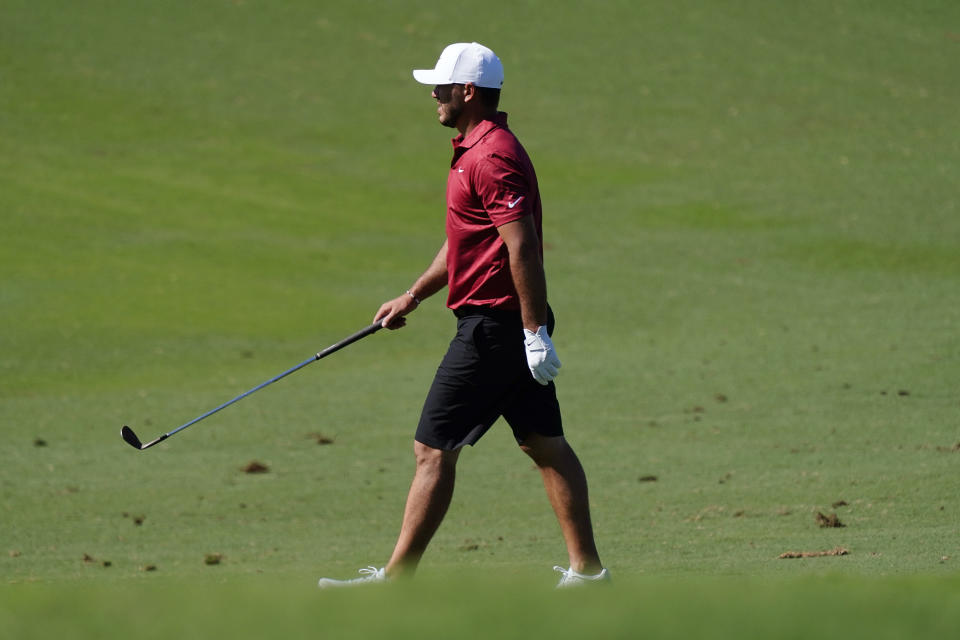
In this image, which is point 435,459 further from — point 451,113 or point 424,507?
point 451,113

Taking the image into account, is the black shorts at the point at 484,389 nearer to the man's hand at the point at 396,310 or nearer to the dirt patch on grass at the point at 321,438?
the man's hand at the point at 396,310

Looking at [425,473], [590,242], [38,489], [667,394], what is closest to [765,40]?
[590,242]

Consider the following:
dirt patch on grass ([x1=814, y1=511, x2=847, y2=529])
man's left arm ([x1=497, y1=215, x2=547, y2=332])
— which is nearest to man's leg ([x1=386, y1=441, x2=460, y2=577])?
man's left arm ([x1=497, y1=215, x2=547, y2=332])

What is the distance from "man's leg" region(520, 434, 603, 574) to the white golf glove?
0.30 m

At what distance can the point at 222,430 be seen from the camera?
11.7 metres

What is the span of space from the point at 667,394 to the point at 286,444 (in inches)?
137

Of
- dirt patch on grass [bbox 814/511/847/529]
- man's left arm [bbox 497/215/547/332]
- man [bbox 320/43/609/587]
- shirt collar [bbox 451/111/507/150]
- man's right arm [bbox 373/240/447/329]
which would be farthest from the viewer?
dirt patch on grass [bbox 814/511/847/529]

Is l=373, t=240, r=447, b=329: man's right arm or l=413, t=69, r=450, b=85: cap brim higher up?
l=413, t=69, r=450, b=85: cap brim

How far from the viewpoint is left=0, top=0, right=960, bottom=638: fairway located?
5.93 m

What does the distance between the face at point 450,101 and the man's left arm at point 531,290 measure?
0.63m

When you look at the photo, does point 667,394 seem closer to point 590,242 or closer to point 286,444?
point 286,444

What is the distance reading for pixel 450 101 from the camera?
228 inches

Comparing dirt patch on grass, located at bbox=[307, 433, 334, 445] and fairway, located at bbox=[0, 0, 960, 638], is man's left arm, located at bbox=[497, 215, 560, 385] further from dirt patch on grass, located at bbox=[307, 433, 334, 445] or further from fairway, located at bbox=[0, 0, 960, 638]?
dirt patch on grass, located at bbox=[307, 433, 334, 445]

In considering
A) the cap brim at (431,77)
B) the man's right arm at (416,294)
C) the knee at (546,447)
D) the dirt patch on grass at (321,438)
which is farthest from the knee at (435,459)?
the dirt patch on grass at (321,438)
